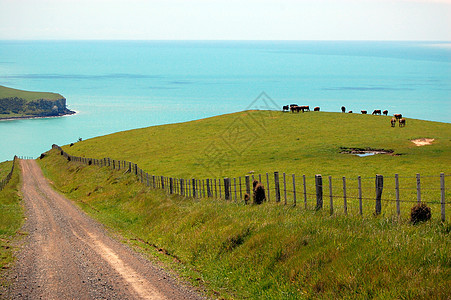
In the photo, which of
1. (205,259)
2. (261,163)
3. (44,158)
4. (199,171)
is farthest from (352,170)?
(44,158)

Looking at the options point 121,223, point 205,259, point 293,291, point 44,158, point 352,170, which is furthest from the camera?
point 44,158

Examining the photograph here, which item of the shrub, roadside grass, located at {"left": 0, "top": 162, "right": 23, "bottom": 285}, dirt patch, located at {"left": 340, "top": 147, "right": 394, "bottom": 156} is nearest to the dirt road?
roadside grass, located at {"left": 0, "top": 162, "right": 23, "bottom": 285}

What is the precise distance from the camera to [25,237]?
2114 centimetres

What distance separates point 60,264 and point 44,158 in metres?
85.9

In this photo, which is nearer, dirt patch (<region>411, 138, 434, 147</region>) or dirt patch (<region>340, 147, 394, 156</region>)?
dirt patch (<region>340, 147, 394, 156</region>)

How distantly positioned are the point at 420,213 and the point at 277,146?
47187 mm

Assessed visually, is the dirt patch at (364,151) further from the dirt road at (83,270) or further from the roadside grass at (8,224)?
the dirt road at (83,270)

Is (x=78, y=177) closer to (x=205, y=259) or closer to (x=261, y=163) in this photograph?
(x=261, y=163)

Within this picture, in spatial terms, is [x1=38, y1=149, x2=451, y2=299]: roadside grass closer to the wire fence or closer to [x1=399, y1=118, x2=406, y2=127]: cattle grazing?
the wire fence

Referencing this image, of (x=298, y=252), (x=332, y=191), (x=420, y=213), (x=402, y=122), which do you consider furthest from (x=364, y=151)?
(x=298, y=252)

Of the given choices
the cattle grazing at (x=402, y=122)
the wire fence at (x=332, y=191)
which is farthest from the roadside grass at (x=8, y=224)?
the cattle grazing at (x=402, y=122)

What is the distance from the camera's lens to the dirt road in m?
12.1

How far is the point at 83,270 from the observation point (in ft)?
47.4

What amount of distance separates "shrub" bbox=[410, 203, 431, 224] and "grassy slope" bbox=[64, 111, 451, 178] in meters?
24.8
